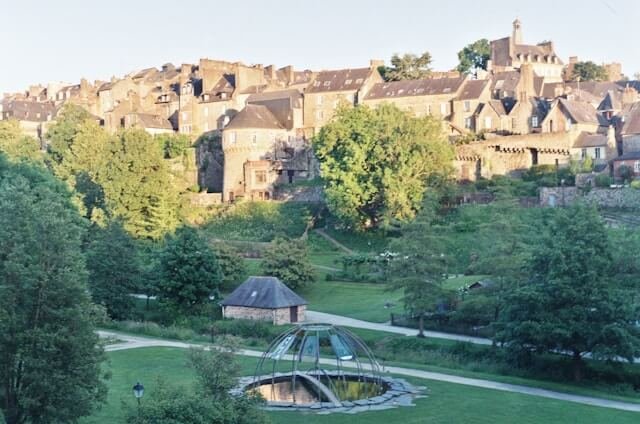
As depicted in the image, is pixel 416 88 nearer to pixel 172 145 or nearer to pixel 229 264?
pixel 172 145

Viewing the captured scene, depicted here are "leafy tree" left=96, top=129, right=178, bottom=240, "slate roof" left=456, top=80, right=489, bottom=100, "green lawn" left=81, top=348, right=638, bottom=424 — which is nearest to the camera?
"green lawn" left=81, top=348, right=638, bottom=424

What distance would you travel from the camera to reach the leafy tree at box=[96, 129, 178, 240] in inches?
2645

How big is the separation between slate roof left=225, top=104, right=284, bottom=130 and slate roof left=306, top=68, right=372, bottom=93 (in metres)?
6.27

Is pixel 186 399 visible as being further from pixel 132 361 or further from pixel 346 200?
pixel 346 200

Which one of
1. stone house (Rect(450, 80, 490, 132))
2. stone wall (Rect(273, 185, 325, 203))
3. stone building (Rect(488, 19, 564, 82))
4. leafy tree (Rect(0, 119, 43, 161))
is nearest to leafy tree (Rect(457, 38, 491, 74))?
stone building (Rect(488, 19, 564, 82))

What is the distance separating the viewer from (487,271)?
4044cm

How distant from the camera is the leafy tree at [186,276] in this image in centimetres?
4878

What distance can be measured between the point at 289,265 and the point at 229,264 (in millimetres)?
4670

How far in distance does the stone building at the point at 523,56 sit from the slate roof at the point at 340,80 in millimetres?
25227

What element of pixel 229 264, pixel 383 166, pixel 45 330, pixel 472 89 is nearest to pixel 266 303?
pixel 229 264

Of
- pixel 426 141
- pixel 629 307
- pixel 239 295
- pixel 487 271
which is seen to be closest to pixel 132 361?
pixel 239 295

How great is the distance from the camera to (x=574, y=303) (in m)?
33.6

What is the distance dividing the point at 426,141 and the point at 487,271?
26.1m

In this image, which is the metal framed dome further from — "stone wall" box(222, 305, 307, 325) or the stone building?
the stone building
